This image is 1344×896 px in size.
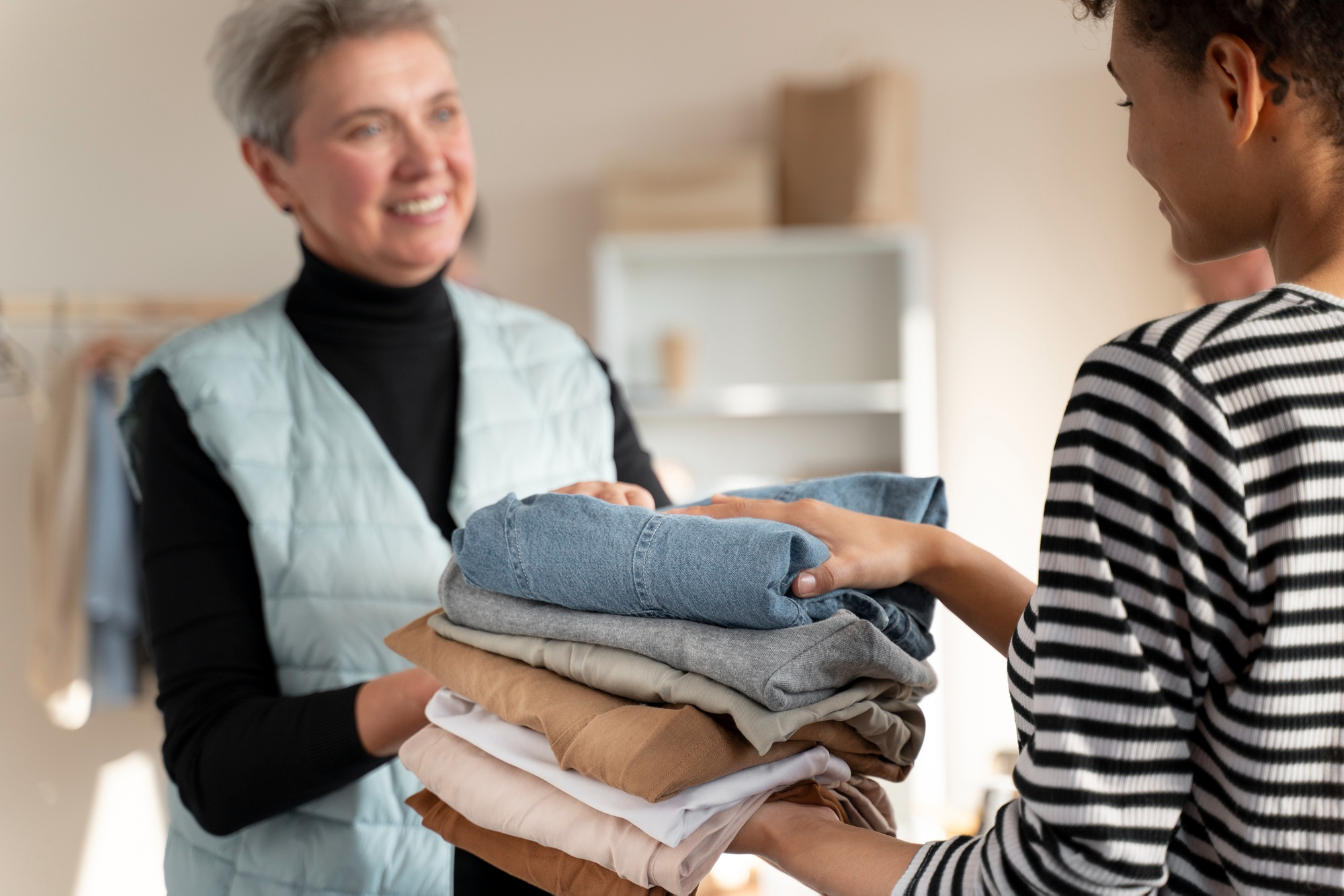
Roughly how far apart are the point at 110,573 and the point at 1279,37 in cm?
240

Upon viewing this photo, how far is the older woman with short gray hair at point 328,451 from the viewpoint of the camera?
41.0 inches

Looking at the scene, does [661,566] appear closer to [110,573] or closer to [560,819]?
[560,819]

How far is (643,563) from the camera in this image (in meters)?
0.70

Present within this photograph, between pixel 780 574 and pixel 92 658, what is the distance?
221cm

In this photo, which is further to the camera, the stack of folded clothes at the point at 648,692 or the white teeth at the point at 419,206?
the white teeth at the point at 419,206

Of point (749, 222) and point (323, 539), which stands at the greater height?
point (749, 222)

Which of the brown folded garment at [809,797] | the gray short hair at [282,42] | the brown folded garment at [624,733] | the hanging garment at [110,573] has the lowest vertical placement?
the hanging garment at [110,573]

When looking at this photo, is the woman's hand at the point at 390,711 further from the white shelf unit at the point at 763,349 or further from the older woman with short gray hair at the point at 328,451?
the white shelf unit at the point at 763,349

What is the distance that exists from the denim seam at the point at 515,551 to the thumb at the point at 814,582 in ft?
0.64

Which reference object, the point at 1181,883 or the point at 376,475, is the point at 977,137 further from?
the point at 1181,883

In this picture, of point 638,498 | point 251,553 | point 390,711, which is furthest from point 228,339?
point 638,498

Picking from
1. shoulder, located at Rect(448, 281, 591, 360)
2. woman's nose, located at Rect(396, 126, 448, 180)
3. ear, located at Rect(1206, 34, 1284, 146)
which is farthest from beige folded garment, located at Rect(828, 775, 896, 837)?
woman's nose, located at Rect(396, 126, 448, 180)

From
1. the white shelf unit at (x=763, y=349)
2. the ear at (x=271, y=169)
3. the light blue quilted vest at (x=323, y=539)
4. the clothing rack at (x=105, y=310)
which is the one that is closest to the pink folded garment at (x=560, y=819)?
the light blue quilted vest at (x=323, y=539)

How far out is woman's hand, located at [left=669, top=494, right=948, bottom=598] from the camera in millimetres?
727
